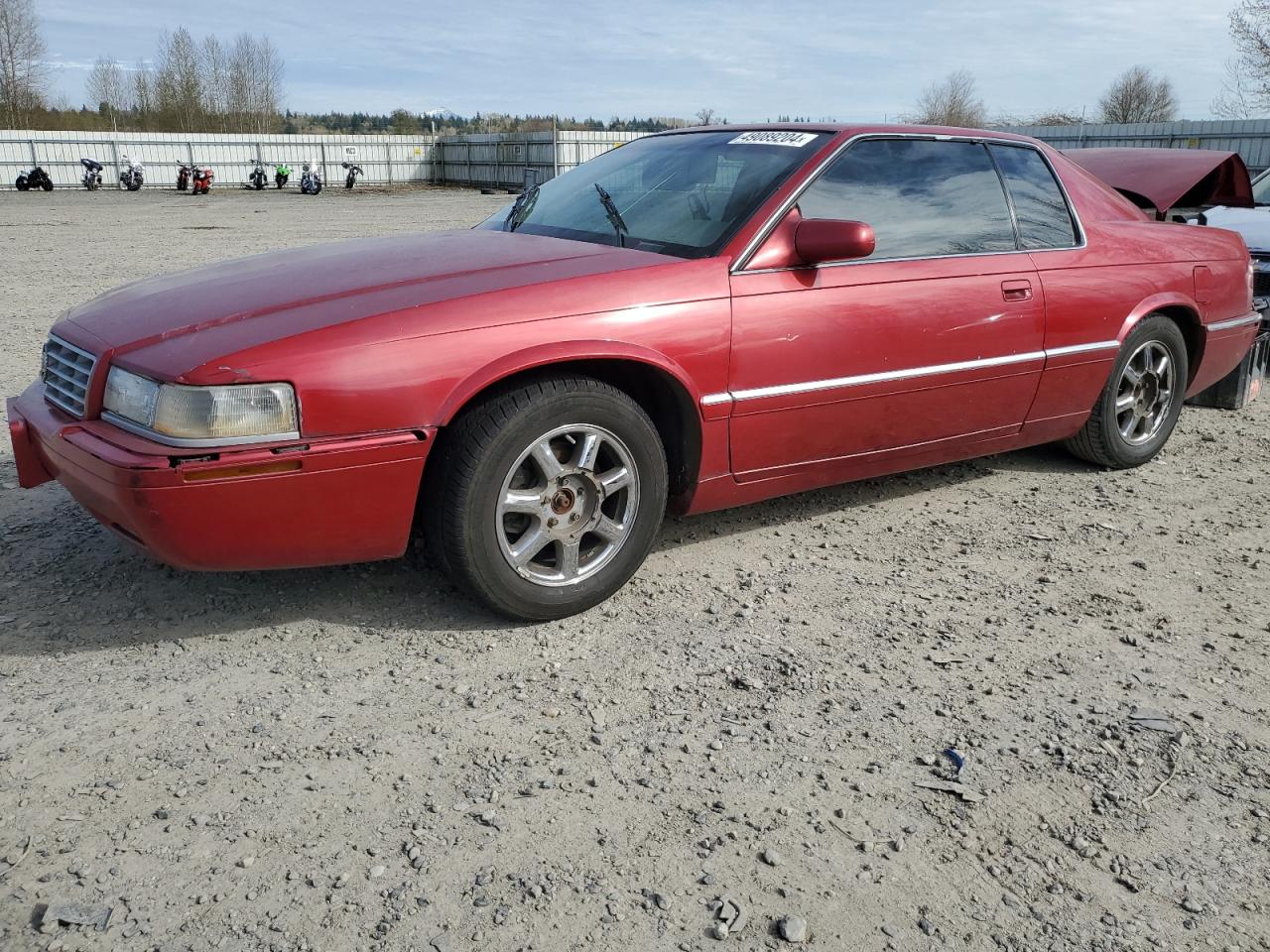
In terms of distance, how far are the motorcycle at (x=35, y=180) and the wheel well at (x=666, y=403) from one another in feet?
121

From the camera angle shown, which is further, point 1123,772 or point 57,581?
point 57,581

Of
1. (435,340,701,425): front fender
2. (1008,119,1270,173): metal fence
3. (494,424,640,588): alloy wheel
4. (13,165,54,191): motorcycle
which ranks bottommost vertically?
(494,424,640,588): alloy wheel

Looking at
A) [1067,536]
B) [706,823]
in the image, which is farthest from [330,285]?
[1067,536]

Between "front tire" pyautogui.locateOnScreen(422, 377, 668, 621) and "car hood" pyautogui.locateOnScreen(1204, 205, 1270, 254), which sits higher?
"car hood" pyautogui.locateOnScreen(1204, 205, 1270, 254)

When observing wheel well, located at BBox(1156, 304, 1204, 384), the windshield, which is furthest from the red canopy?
the windshield

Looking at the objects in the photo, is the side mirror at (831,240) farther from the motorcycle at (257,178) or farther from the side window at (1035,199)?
the motorcycle at (257,178)

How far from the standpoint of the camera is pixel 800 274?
3.63 m

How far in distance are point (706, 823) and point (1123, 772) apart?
1.07m

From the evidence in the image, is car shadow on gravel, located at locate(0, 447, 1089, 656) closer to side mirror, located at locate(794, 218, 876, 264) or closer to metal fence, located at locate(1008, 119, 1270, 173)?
side mirror, located at locate(794, 218, 876, 264)

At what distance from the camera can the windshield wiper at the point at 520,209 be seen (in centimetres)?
436

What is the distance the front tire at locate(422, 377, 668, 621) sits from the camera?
310 centimetres

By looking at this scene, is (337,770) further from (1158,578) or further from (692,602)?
(1158,578)

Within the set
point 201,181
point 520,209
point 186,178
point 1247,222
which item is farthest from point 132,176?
point 520,209

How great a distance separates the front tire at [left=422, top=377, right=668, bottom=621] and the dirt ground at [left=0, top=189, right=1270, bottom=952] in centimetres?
16
